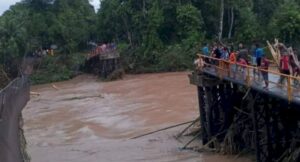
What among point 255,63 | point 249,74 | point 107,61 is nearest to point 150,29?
point 107,61

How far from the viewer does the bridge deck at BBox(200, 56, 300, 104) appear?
46.4 feet

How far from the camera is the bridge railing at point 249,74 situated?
14.3m

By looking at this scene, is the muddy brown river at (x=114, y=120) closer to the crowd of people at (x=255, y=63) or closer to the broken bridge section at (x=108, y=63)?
the broken bridge section at (x=108, y=63)

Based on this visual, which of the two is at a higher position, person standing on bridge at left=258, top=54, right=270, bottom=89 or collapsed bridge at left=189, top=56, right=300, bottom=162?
person standing on bridge at left=258, top=54, right=270, bottom=89

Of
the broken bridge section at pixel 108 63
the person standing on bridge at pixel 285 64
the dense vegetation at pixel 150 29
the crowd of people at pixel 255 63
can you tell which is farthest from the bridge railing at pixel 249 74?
the broken bridge section at pixel 108 63

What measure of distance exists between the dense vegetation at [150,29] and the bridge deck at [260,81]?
2588 cm

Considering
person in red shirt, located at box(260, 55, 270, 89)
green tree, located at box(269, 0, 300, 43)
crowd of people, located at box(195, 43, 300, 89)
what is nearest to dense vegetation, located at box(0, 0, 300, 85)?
green tree, located at box(269, 0, 300, 43)

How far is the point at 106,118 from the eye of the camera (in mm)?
32250

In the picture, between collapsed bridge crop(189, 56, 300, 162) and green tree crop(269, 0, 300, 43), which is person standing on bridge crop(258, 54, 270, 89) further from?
green tree crop(269, 0, 300, 43)

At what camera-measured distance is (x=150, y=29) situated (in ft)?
181

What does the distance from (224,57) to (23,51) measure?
141ft

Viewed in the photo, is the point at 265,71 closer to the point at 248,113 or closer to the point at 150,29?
the point at 248,113

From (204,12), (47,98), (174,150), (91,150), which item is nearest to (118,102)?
(47,98)

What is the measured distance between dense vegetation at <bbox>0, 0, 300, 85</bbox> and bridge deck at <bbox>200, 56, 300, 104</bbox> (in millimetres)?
25877
